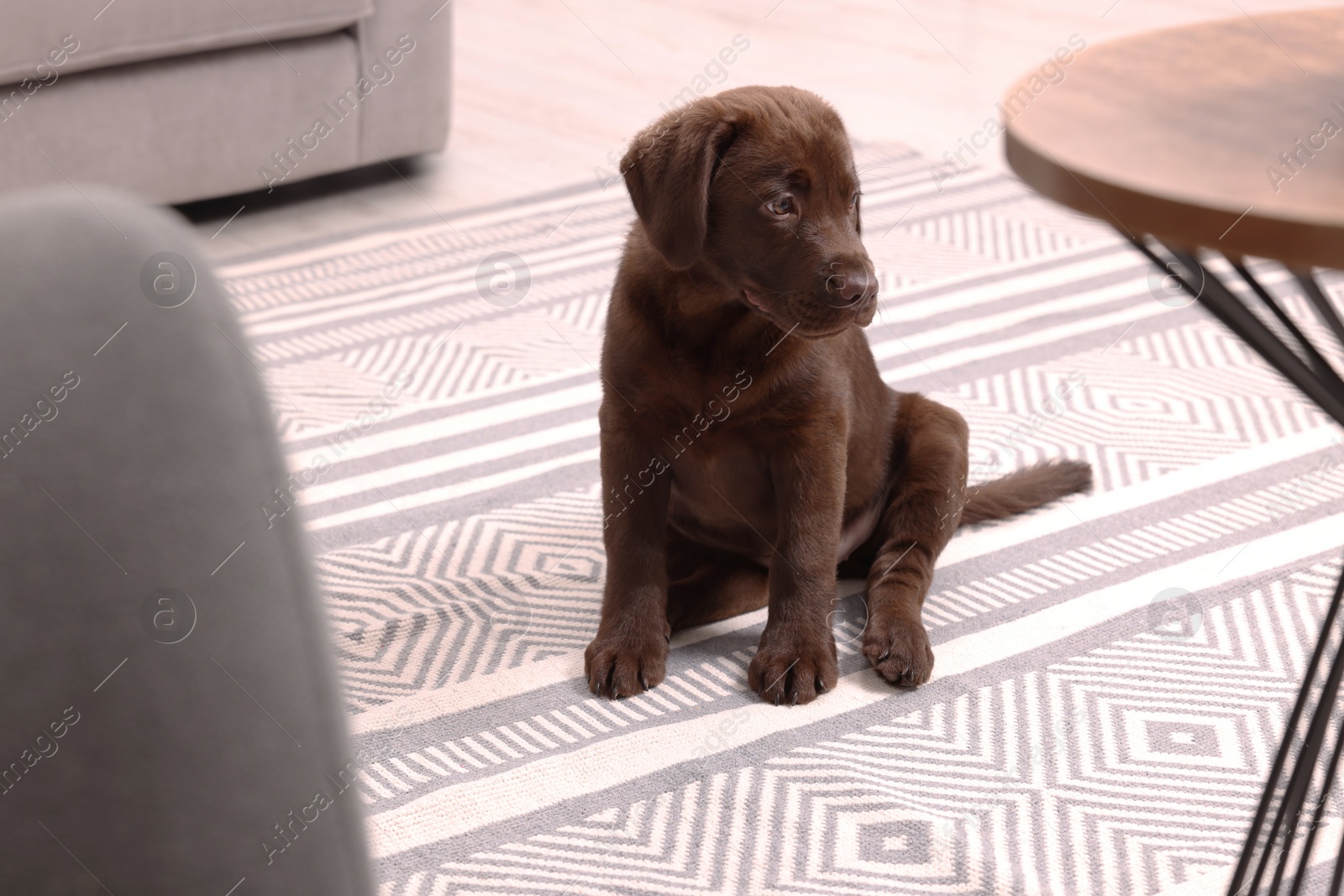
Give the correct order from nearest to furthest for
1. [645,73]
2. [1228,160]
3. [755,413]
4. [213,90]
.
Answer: [1228,160]
[755,413]
[213,90]
[645,73]

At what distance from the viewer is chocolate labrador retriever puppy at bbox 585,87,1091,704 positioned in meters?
1.56

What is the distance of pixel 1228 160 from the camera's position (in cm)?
93

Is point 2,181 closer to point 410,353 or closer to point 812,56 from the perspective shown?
point 410,353

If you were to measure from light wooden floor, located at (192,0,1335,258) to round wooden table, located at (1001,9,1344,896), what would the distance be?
2398 millimetres

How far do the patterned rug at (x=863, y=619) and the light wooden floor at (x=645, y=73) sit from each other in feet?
2.44

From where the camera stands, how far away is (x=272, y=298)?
314 centimetres

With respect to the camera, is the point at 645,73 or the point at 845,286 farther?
the point at 645,73

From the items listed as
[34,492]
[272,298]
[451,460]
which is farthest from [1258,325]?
[272,298]

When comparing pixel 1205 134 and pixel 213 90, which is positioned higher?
pixel 1205 134

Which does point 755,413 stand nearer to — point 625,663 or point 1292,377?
point 625,663

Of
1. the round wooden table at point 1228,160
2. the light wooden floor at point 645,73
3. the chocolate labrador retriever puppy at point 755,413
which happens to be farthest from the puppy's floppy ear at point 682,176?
the light wooden floor at point 645,73


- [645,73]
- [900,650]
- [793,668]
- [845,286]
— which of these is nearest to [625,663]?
[793,668]

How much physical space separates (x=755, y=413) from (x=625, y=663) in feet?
1.19

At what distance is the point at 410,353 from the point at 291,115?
1109mm
